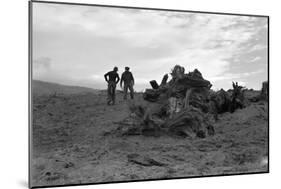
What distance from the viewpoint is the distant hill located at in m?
4.07

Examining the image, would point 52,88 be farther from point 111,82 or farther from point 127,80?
point 127,80

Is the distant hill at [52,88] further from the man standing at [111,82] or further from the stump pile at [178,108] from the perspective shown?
the stump pile at [178,108]

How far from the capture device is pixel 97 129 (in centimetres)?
428

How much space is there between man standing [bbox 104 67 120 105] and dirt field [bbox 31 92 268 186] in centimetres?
6

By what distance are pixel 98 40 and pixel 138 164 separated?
4.75 ft

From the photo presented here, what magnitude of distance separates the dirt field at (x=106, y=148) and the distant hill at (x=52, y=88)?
2.2 inches

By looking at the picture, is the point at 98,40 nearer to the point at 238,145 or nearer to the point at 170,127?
the point at 170,127

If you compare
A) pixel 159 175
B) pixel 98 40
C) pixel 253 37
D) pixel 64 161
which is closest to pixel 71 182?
pixel 64 161

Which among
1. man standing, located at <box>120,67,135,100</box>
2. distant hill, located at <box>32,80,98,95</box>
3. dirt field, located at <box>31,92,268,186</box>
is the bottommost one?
dirt field, located at <box>31,92,268,186</box>

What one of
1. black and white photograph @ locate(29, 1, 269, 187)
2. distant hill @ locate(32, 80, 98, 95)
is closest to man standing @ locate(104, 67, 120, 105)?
black and white photograph @ locate(29, 1, 269, 187)

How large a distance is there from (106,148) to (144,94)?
2.45ft

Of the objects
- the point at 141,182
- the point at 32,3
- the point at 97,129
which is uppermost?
the point at 32,3

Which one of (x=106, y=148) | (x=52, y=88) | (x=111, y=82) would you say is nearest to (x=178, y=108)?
(x=111, y=82)

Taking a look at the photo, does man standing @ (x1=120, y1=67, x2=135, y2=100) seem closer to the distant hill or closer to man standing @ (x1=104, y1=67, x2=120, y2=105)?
man standing @ (x1=104, y1=67, x2=120, y2=105)
